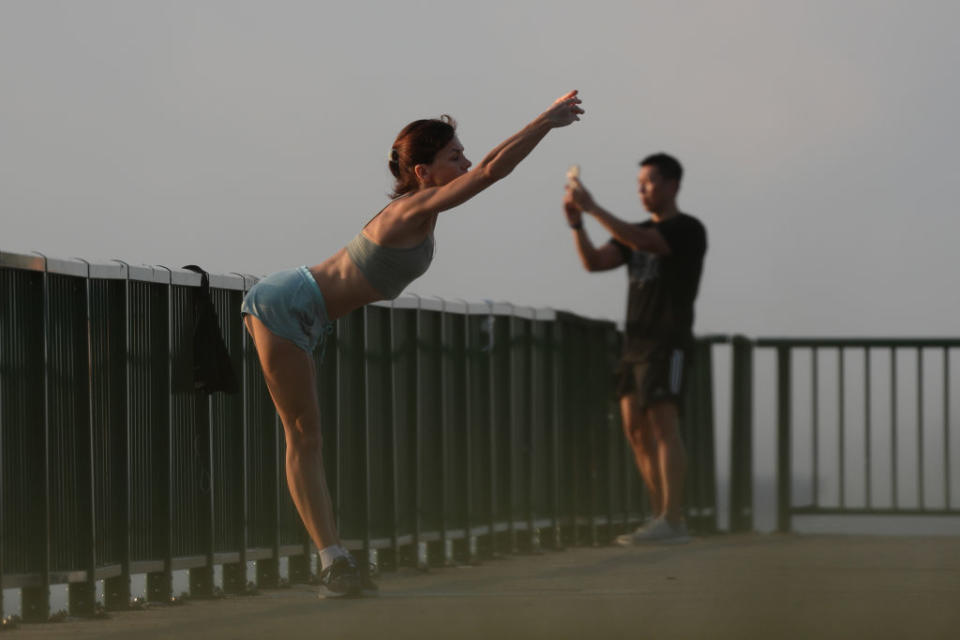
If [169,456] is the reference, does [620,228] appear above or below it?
above

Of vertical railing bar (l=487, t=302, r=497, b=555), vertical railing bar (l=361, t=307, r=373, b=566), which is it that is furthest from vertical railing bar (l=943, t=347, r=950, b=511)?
vertical railing bar (l=361, t=307, r=373, b=566)

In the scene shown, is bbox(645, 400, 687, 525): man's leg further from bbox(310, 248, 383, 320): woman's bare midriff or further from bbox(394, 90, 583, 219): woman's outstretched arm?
bbox(394, 90, 583, 219): woman's outstretched arm

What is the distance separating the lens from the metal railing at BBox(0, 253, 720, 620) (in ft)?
18.8

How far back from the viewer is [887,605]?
5.66m

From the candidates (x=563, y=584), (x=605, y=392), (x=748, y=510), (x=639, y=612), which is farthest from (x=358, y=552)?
(x=748, y=510)

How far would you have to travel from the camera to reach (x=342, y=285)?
6004 mm

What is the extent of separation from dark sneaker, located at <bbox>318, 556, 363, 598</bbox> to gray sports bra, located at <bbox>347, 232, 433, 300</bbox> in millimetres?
857

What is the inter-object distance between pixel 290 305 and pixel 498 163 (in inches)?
32.6

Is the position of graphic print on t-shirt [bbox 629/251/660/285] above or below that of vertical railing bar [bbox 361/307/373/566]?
above

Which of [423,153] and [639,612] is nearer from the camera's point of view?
→ [639,612]

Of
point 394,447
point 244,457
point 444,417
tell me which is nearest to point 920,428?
point 444,417

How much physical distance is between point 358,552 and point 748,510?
459 centimetres

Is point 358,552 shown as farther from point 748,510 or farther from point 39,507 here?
point 748,510

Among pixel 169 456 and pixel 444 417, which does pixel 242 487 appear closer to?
pixel 169 456
